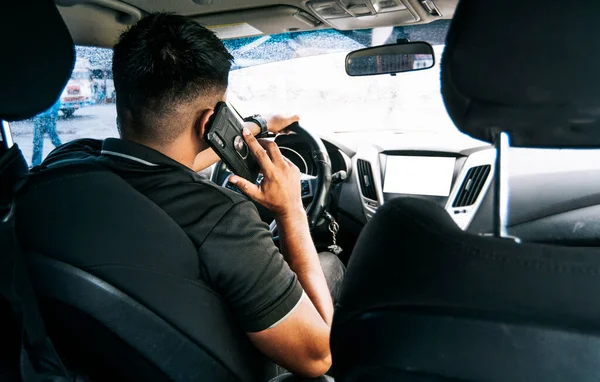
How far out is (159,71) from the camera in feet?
4.29

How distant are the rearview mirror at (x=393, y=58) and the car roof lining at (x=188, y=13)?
15 centimetres

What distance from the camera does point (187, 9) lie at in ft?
Result: 7.91

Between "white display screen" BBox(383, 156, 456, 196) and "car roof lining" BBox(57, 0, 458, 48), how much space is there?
87 centimetres

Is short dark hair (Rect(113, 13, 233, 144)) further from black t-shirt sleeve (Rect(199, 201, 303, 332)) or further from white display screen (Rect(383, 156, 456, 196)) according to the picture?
white display screen (Rect(383, 156, 456, 196))

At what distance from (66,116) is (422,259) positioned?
124 inches

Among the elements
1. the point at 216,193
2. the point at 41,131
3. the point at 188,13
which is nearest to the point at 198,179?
the point at 216,193

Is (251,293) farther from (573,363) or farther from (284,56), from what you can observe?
(284,56)

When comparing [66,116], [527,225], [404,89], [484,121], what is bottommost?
[527,225]

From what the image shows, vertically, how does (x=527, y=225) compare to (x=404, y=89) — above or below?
below

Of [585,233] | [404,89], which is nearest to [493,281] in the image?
[585,233]

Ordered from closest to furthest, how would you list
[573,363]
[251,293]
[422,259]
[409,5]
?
[573,363] → [422,259] → [251,293] → [409,5]

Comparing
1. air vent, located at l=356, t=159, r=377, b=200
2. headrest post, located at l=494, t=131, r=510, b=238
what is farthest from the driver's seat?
air vent, located at l=356, t=159, r=377, b=200

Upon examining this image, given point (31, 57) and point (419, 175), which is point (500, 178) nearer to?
point (31, 57)

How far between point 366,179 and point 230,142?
6.33 ft
